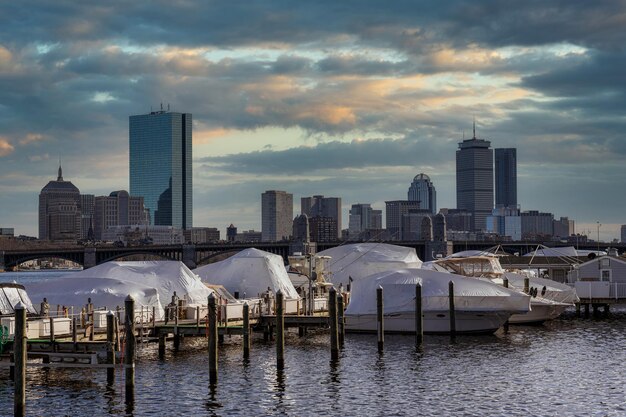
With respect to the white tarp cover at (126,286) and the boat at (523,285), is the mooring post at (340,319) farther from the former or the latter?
the boat at (523,285)

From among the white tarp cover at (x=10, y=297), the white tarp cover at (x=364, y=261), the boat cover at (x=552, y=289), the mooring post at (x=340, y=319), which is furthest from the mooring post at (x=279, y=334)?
the white tarp cover at (x=364, y=261)

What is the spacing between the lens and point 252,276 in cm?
8250

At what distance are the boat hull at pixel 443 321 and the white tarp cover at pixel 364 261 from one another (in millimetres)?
27528

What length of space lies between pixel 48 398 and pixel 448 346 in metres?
28.6

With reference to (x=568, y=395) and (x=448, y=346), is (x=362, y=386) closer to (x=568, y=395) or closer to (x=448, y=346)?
A: (x=568, y=395)

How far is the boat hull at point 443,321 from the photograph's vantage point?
70.2 meters

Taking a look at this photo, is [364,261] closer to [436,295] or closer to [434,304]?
[434,304]

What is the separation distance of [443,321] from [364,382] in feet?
68.7

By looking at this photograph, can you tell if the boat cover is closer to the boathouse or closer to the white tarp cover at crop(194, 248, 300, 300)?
the boathouse

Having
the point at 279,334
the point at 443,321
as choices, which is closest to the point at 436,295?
the point at 443,321

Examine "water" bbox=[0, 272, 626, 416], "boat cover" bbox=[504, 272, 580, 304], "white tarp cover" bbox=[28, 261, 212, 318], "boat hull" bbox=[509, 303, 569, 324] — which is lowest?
"water" bbox=[0, 272, 626, 416]

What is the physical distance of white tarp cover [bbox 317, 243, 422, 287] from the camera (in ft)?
331

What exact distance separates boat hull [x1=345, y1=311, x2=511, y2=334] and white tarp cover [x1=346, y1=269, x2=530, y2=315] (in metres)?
0.40

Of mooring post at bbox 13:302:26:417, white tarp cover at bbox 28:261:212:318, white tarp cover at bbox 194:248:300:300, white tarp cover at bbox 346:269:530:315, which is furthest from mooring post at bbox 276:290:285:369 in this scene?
white tarp cover at bbox 194:248:300:300
